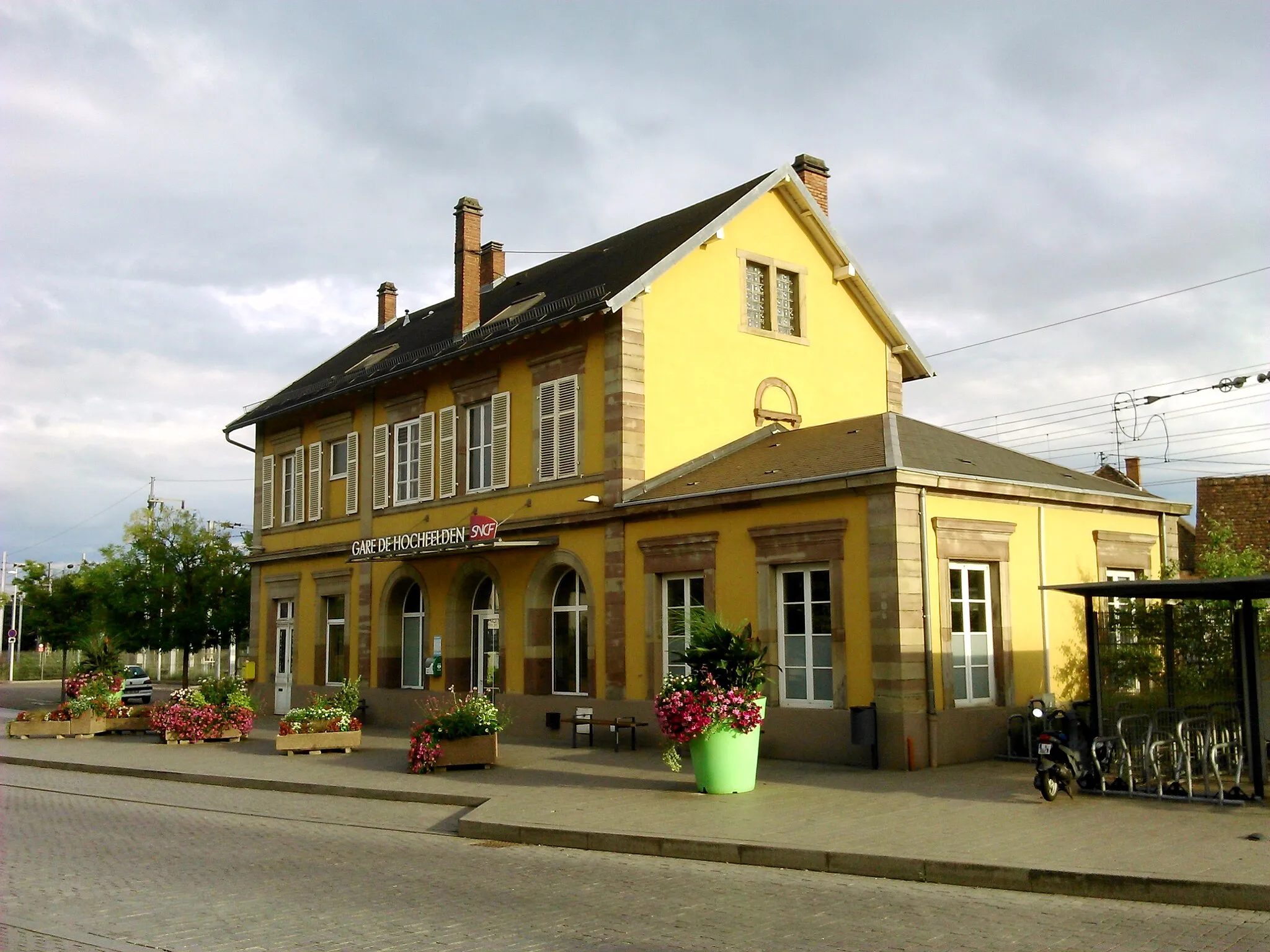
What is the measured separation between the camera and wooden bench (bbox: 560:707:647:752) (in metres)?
18.6

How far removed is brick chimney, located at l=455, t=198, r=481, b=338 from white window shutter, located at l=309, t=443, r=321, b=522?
5.70m

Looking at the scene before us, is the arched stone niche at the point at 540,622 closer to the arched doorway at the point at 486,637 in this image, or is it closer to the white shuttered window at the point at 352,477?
the arched doorway at the point at 486,637

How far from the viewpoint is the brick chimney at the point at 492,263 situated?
1212 inches

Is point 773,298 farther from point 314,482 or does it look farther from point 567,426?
point 314,482

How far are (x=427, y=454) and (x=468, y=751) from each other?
394 inches

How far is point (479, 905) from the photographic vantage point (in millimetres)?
8453

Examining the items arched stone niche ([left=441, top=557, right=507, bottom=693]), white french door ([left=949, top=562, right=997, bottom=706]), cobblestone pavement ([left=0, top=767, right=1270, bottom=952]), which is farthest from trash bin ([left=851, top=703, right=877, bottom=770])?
arched stone niche ([left=441, top=557, right=507, bottom=693])

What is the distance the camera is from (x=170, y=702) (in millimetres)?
23141

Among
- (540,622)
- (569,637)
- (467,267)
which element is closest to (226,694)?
(540,622)

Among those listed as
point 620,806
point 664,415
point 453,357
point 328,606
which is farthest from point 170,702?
point 620,806

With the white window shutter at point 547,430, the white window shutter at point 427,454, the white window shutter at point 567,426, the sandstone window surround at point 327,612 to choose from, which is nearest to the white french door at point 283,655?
the sandstone window surround at point 327,612

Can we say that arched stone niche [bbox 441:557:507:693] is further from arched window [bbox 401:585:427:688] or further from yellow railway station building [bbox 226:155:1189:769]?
arched window [bbox 401:585:427:688]

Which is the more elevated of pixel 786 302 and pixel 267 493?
pixel 786 302

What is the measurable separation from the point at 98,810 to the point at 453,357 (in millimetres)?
11461
